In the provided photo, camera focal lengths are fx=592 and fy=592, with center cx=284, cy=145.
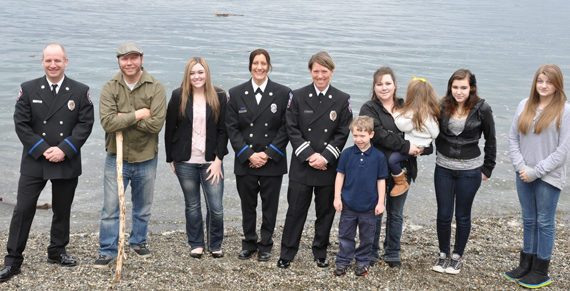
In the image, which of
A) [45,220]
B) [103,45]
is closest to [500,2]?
[103,45]

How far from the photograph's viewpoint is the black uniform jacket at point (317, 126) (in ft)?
19.9

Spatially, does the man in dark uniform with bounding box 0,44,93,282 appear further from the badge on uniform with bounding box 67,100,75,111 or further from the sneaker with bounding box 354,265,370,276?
the sneaker with bounding box 354,265,370,276

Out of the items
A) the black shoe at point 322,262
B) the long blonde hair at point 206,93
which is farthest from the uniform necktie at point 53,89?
the black shoe at point 322,262

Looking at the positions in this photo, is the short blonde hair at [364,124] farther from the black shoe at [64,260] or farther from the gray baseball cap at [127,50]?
the black shoe at [64,260]

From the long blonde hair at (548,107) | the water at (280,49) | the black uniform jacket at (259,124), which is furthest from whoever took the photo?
the water at (280,49)

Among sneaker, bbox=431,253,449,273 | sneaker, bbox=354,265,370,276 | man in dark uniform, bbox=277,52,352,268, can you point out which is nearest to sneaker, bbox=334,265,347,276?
sneaker, bbox=354,265,370,276

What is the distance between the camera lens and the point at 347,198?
5.95 metres

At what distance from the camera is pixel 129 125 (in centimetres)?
593

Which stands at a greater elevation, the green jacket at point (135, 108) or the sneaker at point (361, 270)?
the green jacket at point (135, 108)

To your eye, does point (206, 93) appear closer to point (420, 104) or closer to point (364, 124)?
point (364, 124)

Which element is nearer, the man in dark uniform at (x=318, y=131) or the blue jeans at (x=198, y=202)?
the man in dark uniform at (x=318, y=131)

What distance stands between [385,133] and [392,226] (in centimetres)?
106

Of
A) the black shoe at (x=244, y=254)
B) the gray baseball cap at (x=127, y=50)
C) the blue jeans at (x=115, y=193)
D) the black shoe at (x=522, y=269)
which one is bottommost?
the black shoe at (x=244, y=254)

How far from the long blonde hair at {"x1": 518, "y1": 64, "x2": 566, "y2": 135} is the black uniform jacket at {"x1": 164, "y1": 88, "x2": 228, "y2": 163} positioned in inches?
119
